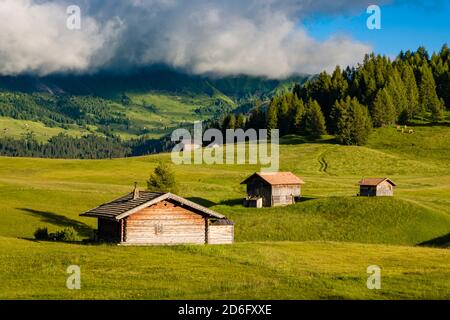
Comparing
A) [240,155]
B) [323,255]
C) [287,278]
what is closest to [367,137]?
[240,155]

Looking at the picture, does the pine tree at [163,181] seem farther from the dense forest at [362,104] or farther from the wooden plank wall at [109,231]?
the dense forest at [362,104]

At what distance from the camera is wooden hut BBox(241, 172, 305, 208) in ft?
290

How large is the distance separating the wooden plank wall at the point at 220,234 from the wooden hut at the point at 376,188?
35.6 meters

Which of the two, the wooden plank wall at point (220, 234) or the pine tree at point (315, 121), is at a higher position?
the pine tree at point (315, 121)

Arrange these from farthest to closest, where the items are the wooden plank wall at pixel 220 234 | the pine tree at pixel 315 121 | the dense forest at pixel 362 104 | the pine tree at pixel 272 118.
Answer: the pine tree at pixel 272 118 → the pine tree at pixel 315 121 → the dense forest at pixel 362 104 → the wooden plank wall at pixel 220 234

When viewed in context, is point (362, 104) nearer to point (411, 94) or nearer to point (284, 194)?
point (411, 94)

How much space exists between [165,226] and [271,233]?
71.7 ft

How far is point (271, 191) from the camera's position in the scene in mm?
89000

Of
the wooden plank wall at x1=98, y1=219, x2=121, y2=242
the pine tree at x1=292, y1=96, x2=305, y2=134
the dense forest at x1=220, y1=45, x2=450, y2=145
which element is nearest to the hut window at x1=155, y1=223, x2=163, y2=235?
the wooden plank wall at x1=98, y1=219, x2=121, y2=242

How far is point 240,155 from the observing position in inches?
5787

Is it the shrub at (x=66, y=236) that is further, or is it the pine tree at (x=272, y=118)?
the pine tree at (x=272, y=118)

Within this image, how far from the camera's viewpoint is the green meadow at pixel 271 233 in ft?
96.9

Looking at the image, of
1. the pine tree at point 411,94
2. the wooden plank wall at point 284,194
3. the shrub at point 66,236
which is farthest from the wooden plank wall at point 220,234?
the pine tree at point 411,94

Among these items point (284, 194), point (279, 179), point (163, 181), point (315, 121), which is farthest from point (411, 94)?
point (163, 181)
